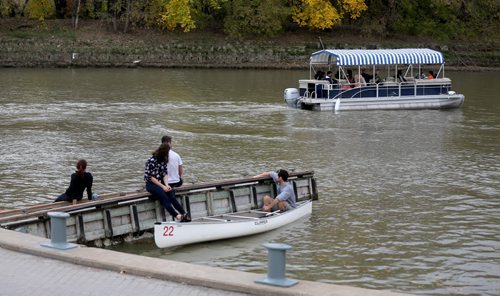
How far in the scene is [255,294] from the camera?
440 inches

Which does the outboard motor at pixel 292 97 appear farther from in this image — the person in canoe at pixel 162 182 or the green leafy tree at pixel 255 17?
the green leafy tree at pixel 255 17

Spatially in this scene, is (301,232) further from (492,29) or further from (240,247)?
(492,29)

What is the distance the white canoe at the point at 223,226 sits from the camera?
650 inches

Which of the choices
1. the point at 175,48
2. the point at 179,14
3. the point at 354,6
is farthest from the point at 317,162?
the point at 354,6

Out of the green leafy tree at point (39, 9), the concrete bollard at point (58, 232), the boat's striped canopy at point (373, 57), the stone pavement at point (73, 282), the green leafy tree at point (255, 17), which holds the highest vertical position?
the green leafy tree at point (39, 9)

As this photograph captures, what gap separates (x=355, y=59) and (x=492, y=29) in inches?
1645

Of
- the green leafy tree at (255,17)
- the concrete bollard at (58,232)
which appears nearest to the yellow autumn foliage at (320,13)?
the green leafy tree at (255,17)

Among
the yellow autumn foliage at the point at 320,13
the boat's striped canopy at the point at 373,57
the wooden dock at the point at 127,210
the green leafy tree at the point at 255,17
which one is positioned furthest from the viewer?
the yellow autumn foliage at the point at 320,13

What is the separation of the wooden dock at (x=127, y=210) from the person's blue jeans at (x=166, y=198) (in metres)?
0.26

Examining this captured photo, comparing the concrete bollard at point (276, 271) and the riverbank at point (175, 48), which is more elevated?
the riverbank at point (175, 48)

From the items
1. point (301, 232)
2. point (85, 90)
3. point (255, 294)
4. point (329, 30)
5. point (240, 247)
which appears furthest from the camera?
point (329, 30)

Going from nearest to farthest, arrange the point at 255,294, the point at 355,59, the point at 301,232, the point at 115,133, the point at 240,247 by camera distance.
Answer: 1. the point at 255,294
2. the point at 240,247
3. the point at 301,232
4. the point at 115,133
5. the point at 355,59

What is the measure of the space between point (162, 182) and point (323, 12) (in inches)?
2404

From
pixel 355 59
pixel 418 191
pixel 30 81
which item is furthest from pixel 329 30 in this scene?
pixel 418 191
